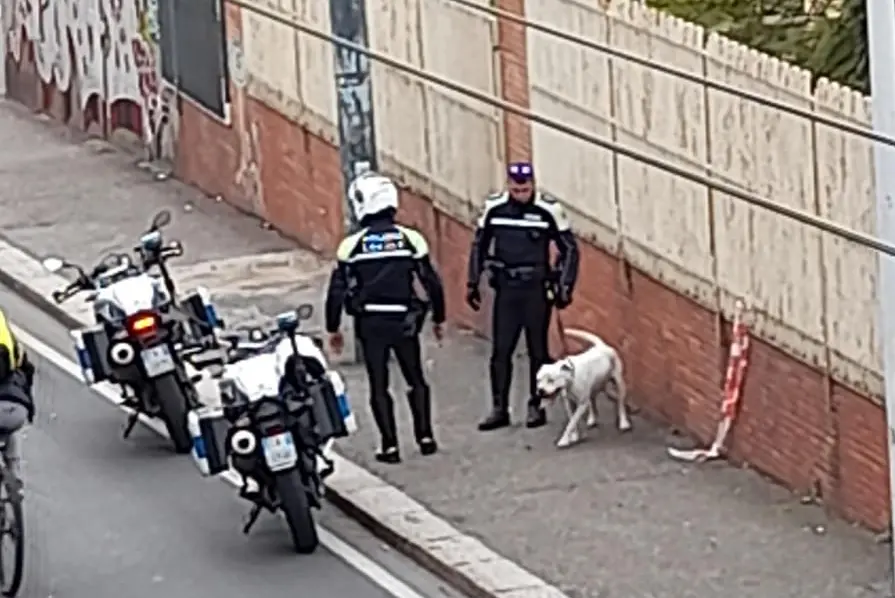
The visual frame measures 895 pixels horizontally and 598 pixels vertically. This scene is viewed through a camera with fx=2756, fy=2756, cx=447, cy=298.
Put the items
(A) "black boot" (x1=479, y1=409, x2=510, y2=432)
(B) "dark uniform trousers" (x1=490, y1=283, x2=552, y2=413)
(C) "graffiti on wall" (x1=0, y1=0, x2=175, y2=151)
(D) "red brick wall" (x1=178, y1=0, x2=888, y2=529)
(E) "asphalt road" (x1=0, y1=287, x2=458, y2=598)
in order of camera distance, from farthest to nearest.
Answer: (C) "graffiti on wall" (x1=0, y1=0, x2=175, y2=151) < (A) "black boot" (x1=479, y1=409, x2=510, y2=432) < (B) "dark uniform trousers" (x1=490, y1=283, x2=552, y2=413) < (D) "red brick wall" (x1=178, y1=0, x2=888, y2=529) < (E) "asphalt road" (x1=0, y1=287, x2=458, y2=598)

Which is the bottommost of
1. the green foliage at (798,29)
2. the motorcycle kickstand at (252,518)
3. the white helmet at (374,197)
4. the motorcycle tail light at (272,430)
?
the motorcycle kickstand at (252,518)

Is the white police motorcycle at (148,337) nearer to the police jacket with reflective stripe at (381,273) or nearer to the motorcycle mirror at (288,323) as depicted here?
the police jacket with reflective stripe at (381,273)

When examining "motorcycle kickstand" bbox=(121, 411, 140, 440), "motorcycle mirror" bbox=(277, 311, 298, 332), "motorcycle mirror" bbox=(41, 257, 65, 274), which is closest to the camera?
"motorcycle mirror" bbox=(277, 311, 298, 332)

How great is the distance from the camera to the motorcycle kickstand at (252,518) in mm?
15184

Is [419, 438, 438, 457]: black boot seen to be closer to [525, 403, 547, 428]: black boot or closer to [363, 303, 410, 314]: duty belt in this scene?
[525, 403, 547, 428]: black boot

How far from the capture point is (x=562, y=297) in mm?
17141

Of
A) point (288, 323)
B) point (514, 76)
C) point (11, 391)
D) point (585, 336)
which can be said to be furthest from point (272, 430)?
point (514, 76)

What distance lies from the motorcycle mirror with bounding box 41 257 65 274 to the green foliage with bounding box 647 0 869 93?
667 centimetres

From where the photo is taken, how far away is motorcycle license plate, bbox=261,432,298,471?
47.7 feet

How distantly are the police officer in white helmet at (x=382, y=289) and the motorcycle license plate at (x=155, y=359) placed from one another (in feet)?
3.66

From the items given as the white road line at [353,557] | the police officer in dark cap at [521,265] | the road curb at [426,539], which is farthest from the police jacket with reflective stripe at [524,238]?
the white road line at [353,557]

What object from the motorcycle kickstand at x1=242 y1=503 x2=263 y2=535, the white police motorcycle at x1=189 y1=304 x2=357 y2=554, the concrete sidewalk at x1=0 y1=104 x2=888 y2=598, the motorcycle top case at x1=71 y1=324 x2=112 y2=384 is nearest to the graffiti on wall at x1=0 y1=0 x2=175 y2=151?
the concrete sidewalk at x1=0 y1=104 x2=888 y2=598

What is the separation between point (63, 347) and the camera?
67.9 feet

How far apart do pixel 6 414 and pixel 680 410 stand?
5.18m
